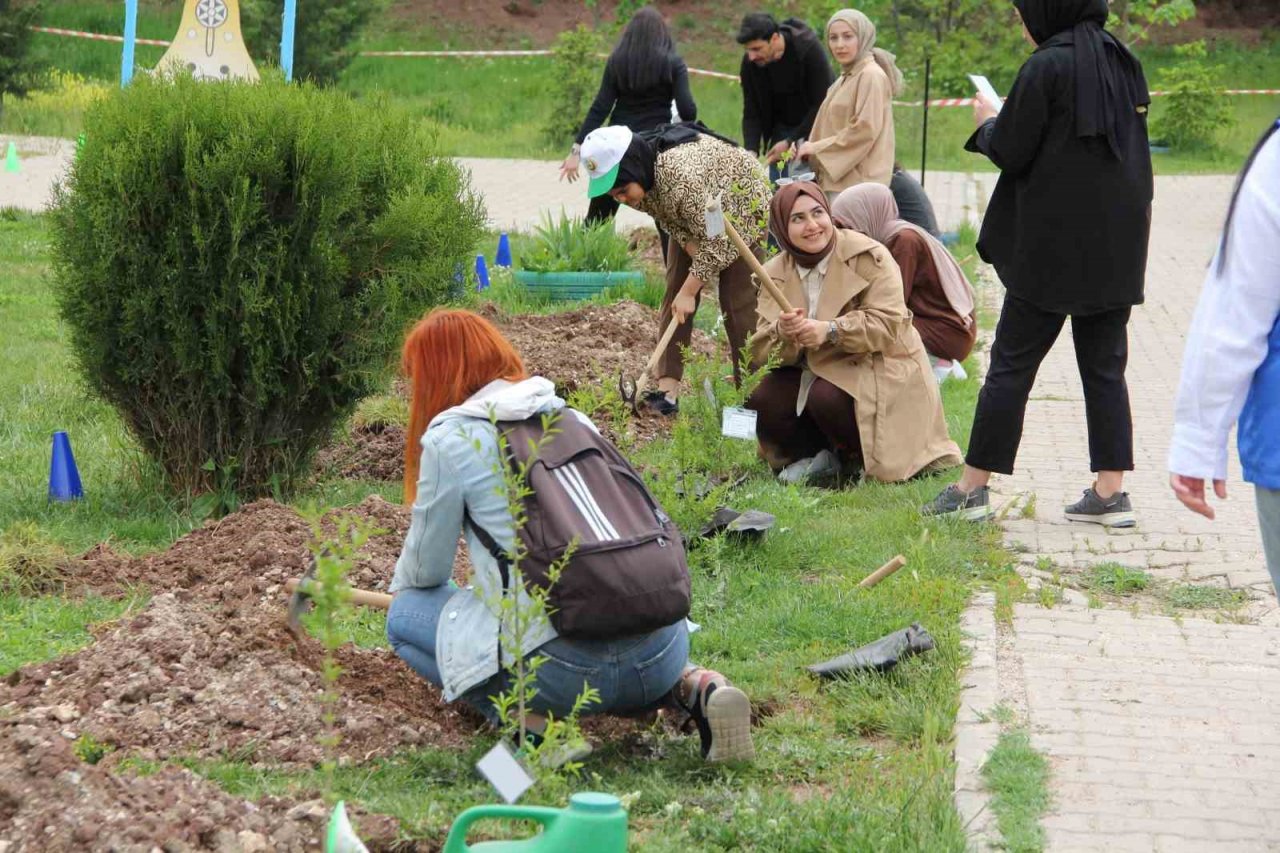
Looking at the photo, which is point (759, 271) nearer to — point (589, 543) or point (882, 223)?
point (882, 223)

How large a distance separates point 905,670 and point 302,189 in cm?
261

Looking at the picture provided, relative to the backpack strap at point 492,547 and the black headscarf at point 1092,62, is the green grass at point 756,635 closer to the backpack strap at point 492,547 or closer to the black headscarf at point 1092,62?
the backpack strap at point 492,547

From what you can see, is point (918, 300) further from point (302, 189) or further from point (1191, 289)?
point (1191, 289)

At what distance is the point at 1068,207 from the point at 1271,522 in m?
2.51

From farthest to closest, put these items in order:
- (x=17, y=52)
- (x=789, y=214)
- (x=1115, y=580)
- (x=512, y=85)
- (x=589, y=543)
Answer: (x=512, y=85) < (x=17, y=52) < (x=789, y=214) < (x=1115, y=580) < (x=589, y=543)

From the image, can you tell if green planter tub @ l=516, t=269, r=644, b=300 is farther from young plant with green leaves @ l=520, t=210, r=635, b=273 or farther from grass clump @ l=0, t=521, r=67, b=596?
grass clump @ l=0, t=521, r=67, b=596

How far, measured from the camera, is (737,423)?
225 inches

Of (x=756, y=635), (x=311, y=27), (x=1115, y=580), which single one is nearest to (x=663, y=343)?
(x=1115, y=580)

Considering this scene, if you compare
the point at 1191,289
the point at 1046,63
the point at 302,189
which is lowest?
the point at 1191,289

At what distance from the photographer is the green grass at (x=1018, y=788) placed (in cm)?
339

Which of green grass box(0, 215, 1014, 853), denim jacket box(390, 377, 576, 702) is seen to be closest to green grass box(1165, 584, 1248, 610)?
green grass box(0, 215, 1014, 853)

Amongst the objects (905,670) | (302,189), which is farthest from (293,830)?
(302,189)

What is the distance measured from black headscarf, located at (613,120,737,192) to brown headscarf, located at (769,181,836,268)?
2.24 ft

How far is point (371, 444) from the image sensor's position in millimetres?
7023
